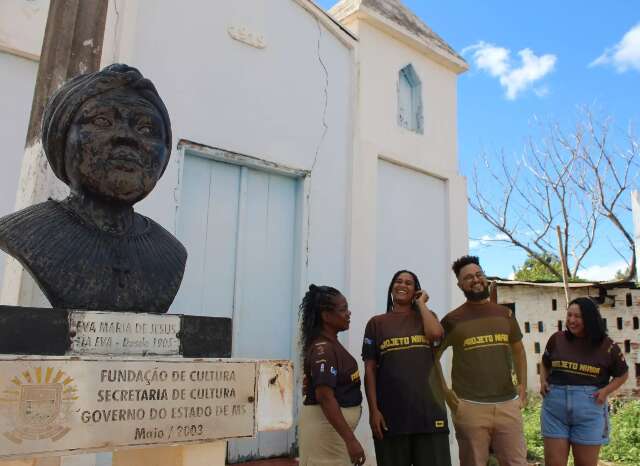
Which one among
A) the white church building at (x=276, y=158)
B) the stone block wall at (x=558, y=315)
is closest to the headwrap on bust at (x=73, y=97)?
the white church building at (x=276, y=158)

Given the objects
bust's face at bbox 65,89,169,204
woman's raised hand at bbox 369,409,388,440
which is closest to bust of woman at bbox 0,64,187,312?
bust's face at bbox 65,89,169,204

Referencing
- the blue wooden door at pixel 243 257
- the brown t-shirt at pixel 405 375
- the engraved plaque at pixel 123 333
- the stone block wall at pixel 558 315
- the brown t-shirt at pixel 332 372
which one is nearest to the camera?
the engraved plaque at pixel 123 333

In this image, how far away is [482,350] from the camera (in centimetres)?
373

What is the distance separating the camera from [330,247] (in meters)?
5.54

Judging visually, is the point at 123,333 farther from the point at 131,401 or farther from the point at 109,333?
the point at 131,401

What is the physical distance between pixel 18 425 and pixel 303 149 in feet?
13.4

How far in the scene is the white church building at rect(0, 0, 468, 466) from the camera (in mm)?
4508

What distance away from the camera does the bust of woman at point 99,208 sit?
2.22 meters

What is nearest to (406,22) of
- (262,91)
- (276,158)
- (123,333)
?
(262,91)

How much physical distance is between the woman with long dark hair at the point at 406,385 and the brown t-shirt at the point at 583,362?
125 centimetres

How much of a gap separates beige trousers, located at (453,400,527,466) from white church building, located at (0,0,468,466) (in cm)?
188

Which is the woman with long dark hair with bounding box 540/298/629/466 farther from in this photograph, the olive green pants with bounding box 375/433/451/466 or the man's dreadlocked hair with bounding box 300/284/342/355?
the man's dreadlocked hair with bounding box 300/284/342/355

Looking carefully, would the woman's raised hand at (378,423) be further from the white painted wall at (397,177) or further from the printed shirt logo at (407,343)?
the white painted wall at (397,177)

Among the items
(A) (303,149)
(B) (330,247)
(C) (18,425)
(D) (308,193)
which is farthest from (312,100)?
(C) (18,425)
